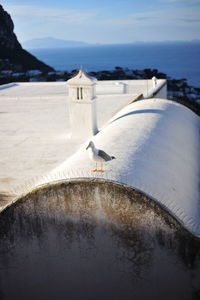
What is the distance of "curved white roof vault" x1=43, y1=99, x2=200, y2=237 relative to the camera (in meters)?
6.76

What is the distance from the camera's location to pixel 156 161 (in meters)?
8.06

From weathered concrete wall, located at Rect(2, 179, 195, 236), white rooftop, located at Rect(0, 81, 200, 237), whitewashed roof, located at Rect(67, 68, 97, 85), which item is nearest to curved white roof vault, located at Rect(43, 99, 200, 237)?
white rooftop, located at Rect(0, 81, 200, 237)

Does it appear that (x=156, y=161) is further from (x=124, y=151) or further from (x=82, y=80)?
(x=82, y=80)

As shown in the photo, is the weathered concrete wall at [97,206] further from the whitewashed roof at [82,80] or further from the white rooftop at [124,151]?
the whitewashed roof at [82,80]

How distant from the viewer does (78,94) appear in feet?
42.1

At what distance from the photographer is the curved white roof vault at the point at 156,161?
6.76 metres

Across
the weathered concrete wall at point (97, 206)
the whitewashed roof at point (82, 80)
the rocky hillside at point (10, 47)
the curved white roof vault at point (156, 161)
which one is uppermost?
the rocky hillside at point (10, 47)

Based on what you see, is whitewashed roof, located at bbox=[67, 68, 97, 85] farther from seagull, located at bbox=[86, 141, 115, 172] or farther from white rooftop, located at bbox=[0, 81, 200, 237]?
seagull, located at bbox=[86, 141, 115, 172]

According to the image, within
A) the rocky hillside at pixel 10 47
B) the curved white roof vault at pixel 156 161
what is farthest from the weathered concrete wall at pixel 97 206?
the rocky hillside at pixel 10 47

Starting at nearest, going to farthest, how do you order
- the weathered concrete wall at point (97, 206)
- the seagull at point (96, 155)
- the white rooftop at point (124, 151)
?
the weathered concrete wall at point (97, 206) < the seagull at point (96, 155) < the white rooftop at point (124, 151)

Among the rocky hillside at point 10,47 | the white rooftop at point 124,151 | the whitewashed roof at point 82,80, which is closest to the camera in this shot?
the white rooftop at point 124,151

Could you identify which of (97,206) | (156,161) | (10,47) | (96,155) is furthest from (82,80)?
(10,47)

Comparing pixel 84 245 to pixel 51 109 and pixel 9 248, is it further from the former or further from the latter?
pixel 51 109

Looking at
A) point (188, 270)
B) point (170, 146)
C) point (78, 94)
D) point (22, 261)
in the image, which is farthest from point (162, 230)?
point (78, 94)
